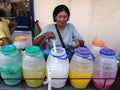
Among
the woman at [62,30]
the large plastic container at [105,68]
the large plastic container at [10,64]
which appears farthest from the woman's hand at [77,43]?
the large plastic container at [10,64]

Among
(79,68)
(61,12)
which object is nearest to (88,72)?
(79,68)

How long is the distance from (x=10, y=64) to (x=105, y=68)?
55cm

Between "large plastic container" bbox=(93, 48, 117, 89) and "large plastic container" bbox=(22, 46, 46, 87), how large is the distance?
0.33 metres

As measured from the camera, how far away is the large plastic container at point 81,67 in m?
1.04

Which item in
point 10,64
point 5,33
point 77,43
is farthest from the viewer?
point 5,33

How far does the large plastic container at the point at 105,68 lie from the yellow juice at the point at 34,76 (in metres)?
0.33

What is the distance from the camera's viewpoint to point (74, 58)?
1.07 meters

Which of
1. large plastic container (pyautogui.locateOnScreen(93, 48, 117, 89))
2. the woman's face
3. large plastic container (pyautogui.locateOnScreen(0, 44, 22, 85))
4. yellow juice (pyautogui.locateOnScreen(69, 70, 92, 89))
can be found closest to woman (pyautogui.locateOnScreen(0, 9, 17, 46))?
large plastic container (pyautogui.locateOnScreen(0, 44, 22, 85))

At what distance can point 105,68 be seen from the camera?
A: 107 cm

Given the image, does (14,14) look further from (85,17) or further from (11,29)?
(85,17)

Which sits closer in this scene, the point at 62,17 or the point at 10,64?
the point at 10,64

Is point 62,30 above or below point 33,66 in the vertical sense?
above

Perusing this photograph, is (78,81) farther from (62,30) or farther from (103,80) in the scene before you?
(62,30)

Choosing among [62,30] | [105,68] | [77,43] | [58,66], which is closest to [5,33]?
[62,30]
